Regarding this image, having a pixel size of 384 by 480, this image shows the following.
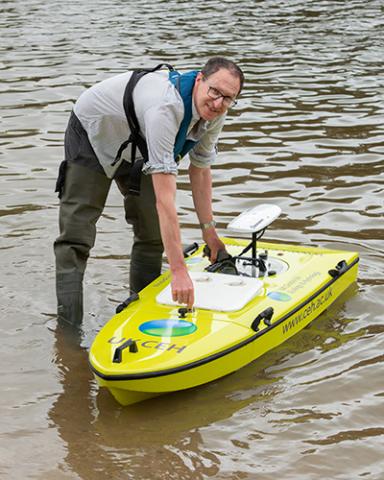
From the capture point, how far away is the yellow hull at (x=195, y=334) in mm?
4559

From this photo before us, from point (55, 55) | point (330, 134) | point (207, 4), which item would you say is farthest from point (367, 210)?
point (207, 4)

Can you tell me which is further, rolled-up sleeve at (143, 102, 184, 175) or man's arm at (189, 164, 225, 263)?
man's arm at (189, 164, 225, 263)

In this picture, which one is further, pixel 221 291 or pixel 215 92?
pixel 221 291

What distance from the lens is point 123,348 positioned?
4602 millimetres

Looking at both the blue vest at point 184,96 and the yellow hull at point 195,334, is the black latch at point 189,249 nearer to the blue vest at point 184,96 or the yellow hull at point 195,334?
the yellow hull at point 195,334

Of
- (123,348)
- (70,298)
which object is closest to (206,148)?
(70,298)

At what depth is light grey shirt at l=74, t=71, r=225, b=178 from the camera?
15.2ft

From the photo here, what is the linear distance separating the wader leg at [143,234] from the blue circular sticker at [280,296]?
0.80 metres

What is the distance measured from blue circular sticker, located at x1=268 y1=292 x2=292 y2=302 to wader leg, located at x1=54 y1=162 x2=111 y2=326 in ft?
3.53

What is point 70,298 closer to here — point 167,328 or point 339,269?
point 167,328

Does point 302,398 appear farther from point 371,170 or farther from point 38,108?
point 38,108

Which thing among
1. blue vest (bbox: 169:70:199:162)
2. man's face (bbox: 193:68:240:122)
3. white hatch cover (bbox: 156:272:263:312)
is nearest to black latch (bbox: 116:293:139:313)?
white hatch cover (bbox: 156:272:263:312)

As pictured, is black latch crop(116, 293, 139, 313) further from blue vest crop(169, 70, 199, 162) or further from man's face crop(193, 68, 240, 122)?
man's face crop(193, 68, 240, 122)

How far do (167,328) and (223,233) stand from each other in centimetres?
245
